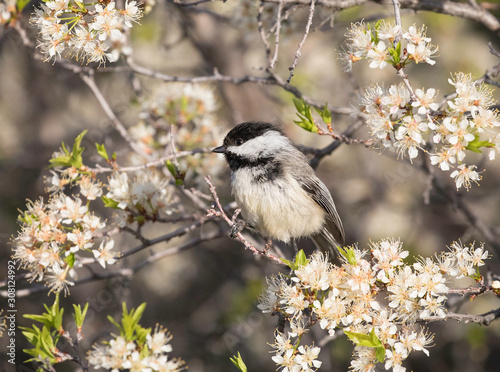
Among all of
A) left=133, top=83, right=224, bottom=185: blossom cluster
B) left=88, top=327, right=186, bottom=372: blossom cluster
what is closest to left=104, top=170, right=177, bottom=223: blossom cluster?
left=133, top=83, right=224, bottom=185: blossom cluster

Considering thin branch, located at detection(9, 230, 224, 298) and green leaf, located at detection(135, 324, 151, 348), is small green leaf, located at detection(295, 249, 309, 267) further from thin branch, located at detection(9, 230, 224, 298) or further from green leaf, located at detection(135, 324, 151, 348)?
thin branch, located at detection(9, 230, 224, 298)

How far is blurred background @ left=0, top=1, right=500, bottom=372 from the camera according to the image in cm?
515

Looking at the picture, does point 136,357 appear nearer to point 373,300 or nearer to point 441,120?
point 373,300

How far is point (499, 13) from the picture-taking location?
544 centimetres

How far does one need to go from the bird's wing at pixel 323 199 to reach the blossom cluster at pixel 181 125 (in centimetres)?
92

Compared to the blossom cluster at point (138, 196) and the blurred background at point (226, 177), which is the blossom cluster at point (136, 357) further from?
the blurred background at point (226, 177)

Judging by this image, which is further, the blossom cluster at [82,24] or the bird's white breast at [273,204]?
the bird's white breast at [273,204]

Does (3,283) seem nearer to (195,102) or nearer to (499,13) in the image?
(195,102)

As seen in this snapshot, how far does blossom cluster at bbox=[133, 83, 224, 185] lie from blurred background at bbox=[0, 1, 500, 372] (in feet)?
2.54

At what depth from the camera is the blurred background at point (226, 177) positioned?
5148mm

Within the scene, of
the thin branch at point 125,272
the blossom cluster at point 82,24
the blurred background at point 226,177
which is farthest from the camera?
the blurred background at point 226,177

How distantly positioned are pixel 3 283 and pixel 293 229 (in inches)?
77.7

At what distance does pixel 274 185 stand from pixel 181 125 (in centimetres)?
114

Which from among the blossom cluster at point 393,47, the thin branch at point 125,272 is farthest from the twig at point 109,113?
the blossom cluster at point 393,47
